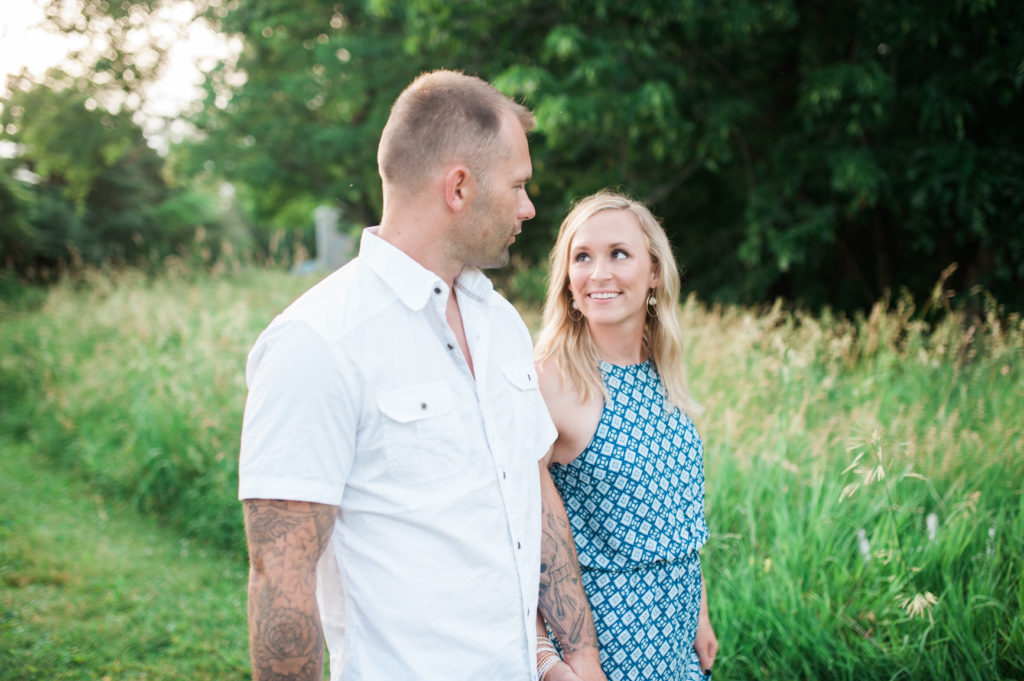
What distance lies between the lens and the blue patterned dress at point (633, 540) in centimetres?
200

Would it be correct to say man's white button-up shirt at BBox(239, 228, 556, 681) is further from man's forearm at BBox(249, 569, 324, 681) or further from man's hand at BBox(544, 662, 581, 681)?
man's hand at BBox(544, 662, 581, 681)

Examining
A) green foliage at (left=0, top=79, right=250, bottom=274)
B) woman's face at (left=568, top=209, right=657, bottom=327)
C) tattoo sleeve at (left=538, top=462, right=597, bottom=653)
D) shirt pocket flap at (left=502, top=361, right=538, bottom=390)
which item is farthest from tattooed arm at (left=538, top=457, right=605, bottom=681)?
green foliage at (left=0, top=79, right=250, bottom=274)

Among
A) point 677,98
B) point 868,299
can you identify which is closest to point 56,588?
point 677,98

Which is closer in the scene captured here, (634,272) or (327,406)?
(327,406)

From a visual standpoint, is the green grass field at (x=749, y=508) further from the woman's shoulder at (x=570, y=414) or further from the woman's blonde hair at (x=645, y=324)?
the woman's shoulder at (x=570, y=414)

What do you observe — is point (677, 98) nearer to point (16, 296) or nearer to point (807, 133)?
point (807, 133)

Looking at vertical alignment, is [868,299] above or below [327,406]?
below

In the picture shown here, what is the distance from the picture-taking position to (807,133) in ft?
27.6

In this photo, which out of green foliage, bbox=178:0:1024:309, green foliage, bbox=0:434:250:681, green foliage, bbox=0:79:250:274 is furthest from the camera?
green foliage, bbox=0:79:250:274

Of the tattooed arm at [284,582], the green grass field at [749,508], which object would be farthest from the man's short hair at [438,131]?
the green grass field at [749,508]

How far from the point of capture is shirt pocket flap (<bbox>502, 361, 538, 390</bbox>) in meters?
1.64

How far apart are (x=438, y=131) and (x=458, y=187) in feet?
0.41

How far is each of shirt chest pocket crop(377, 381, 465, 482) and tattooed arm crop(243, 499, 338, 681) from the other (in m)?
0.16

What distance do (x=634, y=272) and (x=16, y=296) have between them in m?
13.5
